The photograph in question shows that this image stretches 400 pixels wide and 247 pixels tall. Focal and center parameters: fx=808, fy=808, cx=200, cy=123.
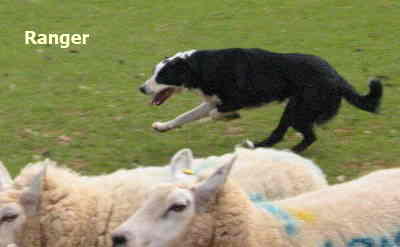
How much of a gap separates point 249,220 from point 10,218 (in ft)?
4.34

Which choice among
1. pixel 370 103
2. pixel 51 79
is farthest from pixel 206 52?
pixel 51 79

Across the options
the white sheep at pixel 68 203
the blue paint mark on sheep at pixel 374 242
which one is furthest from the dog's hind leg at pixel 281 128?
the blue paint mark on sheep at pixel 374 242

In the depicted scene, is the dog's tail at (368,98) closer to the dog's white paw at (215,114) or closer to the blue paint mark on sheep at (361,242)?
the dog's white paw at (215,114)

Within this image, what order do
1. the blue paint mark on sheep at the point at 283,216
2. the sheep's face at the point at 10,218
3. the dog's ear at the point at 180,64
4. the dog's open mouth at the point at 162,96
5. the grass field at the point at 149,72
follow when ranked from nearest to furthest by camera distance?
the blue paint mark on sheep at the point at 283,216
the sheep's face at the point at 10,218
the grass field at the point at 149,72
the dog's ear at the point at 180,64
the dog's open mouth at the point at 162,96

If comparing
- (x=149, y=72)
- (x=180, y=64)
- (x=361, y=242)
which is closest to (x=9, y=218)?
(x=361, y=242)

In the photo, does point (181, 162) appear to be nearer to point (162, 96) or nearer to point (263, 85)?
point (263, 85)

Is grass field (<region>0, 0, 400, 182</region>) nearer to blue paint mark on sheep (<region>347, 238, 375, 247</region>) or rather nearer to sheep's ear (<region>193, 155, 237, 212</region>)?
blue paint mark on sheep (<region>347, 238, 375, 247</region>)

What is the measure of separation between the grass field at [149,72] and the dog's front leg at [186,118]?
0.39 ft

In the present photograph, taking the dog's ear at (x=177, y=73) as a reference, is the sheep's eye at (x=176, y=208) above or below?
above

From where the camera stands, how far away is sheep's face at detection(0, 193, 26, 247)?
14.4 feet

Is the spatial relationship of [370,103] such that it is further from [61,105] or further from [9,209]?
[9,209]

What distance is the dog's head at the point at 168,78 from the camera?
8656mm

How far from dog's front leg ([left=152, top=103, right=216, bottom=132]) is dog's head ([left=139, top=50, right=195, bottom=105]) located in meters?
0.36

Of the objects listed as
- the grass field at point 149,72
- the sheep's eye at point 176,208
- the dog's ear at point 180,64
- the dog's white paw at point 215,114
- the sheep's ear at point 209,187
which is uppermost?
the sheep's ear at point 209,187
